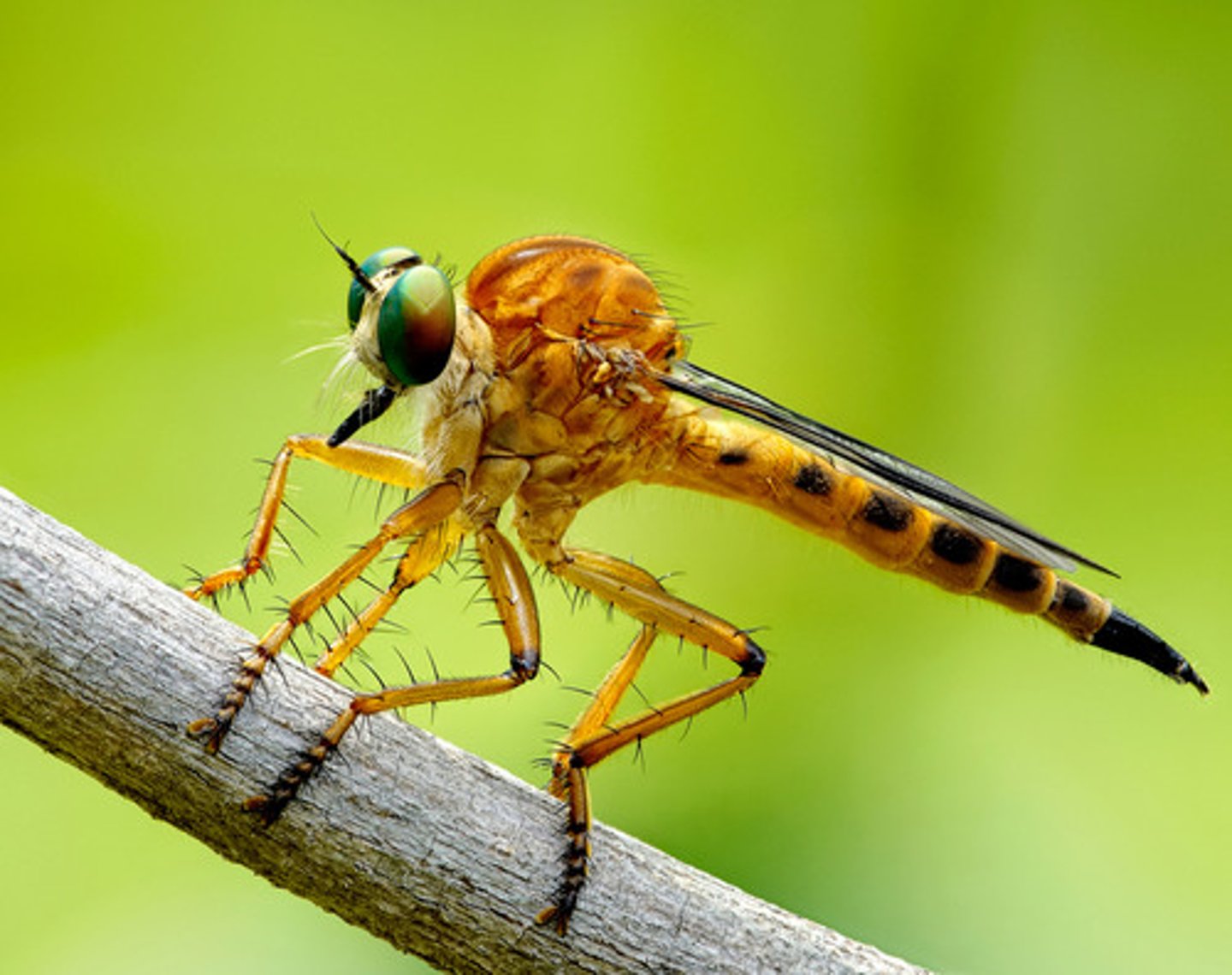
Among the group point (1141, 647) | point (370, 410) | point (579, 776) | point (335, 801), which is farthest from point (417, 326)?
point (1141, 647)

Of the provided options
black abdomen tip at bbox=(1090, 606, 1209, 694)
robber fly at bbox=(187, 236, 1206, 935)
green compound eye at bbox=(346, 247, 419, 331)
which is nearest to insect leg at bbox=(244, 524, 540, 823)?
robber fly at bbox=(187, 236, 1206, 935)

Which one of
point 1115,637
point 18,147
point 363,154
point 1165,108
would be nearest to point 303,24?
point 363,154

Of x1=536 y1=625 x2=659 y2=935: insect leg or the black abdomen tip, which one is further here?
the black abdomen tip

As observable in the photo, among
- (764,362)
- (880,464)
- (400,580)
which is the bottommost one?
(400,580)

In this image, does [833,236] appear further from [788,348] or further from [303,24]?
[303,24]

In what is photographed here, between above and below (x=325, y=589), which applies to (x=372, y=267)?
above

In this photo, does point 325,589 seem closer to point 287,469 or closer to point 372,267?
point 287,469

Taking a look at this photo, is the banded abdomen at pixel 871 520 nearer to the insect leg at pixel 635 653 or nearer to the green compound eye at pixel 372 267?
the insect leg at pixel 635 653

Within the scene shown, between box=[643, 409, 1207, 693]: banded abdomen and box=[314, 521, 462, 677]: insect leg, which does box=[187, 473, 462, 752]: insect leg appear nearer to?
box=[314, 521, 462, 677]: insect leg
